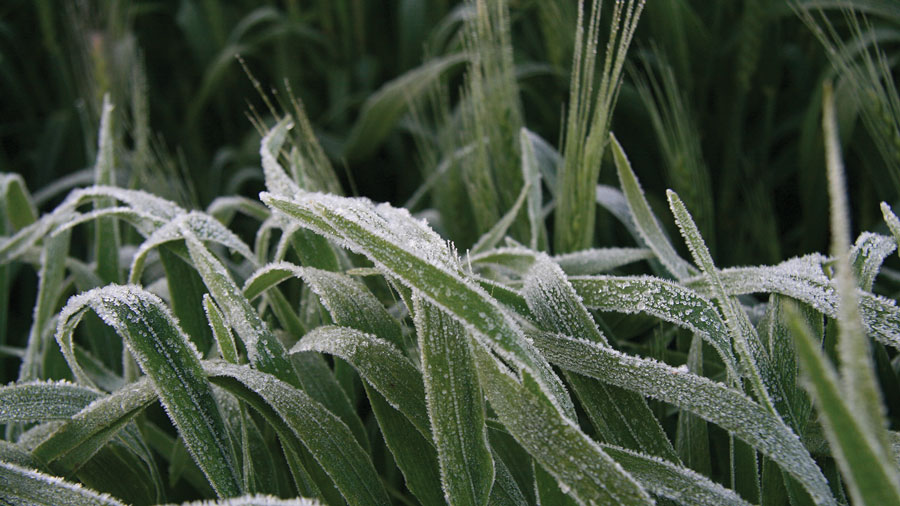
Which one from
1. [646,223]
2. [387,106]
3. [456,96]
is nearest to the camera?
[646,223]

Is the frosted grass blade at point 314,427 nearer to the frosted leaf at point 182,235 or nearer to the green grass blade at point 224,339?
the green grass blade at point 224,339

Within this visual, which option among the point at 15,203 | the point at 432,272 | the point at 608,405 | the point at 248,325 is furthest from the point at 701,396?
the point at 15,203

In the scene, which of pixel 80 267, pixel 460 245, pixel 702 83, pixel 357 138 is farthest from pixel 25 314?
pixel 702 83

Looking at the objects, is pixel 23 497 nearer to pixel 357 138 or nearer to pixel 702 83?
pixel 357 138

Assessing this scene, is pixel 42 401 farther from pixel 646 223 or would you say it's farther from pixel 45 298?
pixel 646 223

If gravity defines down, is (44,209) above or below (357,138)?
below
